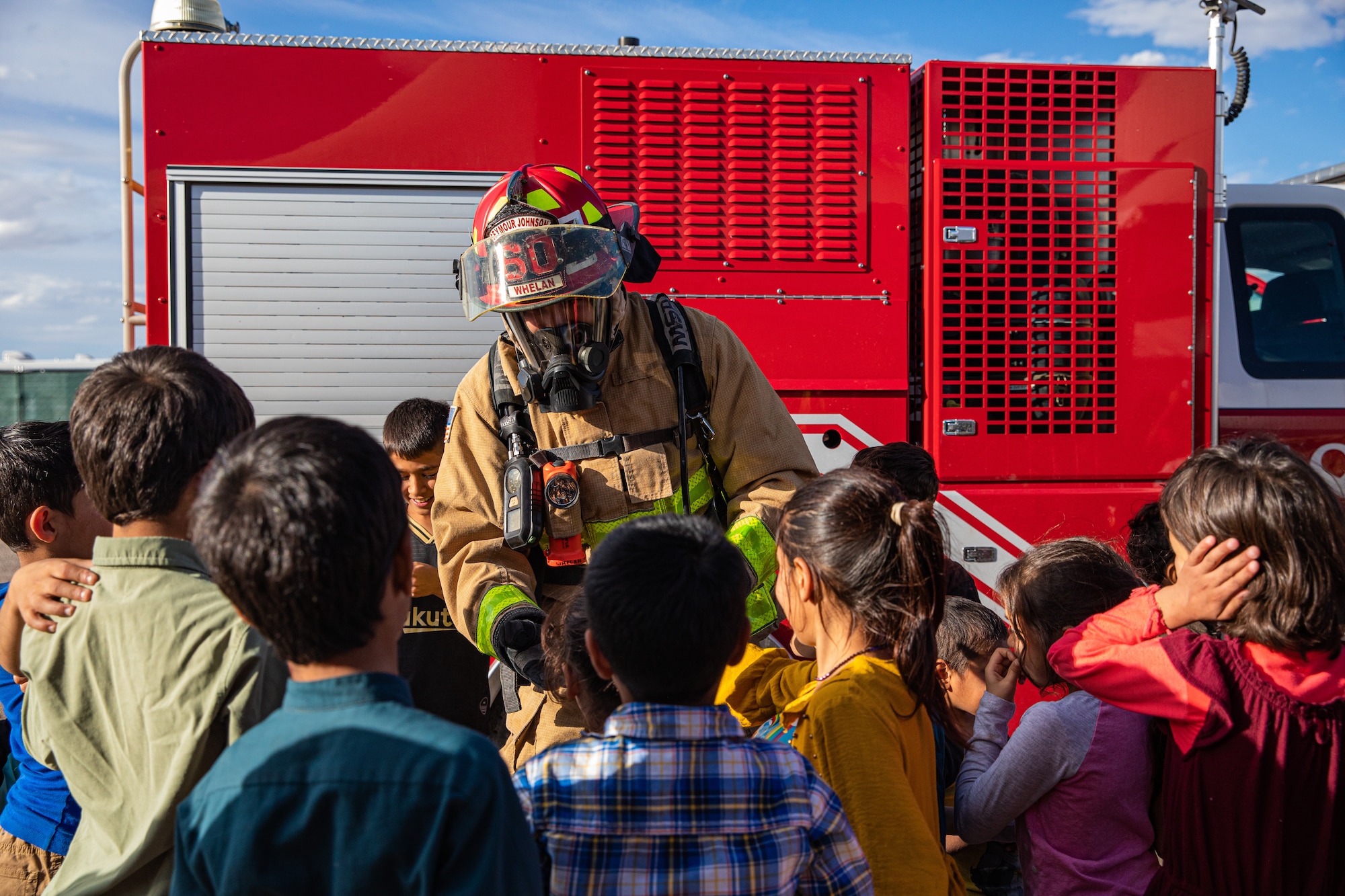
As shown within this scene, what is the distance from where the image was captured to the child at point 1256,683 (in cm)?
157

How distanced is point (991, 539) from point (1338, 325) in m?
1.95

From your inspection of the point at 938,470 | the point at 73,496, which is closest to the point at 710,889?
the point at 73,496

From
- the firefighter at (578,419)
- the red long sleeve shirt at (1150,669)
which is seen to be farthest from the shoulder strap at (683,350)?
the red long sleeve shirt at (1150,669)

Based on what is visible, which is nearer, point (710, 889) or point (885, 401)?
point (710, 889)

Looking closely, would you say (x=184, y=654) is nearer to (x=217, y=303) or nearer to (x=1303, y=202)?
(x=217, y=303)

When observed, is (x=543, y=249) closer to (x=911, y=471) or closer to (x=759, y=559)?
(x=759, y=559)

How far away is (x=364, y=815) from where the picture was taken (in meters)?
1.05

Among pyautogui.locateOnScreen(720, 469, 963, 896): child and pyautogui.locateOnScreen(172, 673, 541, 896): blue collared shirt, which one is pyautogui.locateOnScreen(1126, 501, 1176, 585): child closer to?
pyautogui.locateOnScreen(720, 469, 963, 896): child

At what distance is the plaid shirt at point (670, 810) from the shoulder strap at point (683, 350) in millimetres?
1249

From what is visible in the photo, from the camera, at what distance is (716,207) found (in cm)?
360

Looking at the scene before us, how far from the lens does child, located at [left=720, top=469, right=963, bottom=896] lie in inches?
59.4

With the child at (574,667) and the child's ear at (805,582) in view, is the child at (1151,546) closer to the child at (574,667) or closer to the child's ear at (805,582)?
the child's ear at (805,582)

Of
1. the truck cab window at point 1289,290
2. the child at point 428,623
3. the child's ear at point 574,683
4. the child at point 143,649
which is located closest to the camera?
the child at point 143,649

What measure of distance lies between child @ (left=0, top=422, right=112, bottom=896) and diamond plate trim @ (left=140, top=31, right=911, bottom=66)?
6.25 ft
